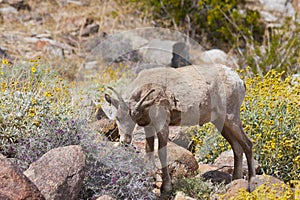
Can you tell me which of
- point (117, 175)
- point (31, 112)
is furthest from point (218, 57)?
point (117, 175)

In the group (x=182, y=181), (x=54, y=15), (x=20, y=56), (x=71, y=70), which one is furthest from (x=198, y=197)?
(x=54, y=15)

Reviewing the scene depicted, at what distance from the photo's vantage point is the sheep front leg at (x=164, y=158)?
552 centimetres

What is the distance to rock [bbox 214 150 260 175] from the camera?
6.63 meters

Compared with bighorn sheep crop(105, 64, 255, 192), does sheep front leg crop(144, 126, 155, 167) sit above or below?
below

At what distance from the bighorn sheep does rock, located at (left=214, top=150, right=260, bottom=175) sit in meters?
0.44

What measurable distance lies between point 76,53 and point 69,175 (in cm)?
816

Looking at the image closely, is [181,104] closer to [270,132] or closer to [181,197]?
[181,197]

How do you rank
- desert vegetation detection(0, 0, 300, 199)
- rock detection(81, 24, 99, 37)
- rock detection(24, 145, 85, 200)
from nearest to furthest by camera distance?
rock detection(24, 145, 85, 200) → desert vegetation detection(0, 0, 300, 199) → rock detection(81, 24, 99, 37)

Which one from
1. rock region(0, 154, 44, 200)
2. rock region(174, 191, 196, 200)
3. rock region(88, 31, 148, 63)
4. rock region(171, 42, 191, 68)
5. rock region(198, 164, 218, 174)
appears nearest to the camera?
rock region(0, 154, 44, 200)

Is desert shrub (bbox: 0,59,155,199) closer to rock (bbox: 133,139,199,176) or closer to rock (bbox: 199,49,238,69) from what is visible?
rock (bbox: 133,139,199,176)

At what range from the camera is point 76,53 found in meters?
12.9

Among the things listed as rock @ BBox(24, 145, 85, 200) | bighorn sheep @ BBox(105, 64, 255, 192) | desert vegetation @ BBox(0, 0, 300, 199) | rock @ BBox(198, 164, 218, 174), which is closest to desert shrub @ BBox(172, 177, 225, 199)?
desert vegetation @ BBox(0, 0, 300, 199)

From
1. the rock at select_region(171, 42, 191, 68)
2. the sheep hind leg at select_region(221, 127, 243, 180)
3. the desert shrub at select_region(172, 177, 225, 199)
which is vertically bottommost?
the rock at select_region(171, 42, 191, 68)

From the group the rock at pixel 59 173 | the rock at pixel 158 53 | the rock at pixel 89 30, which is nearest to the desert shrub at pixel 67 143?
the rock at pixel 59 173
